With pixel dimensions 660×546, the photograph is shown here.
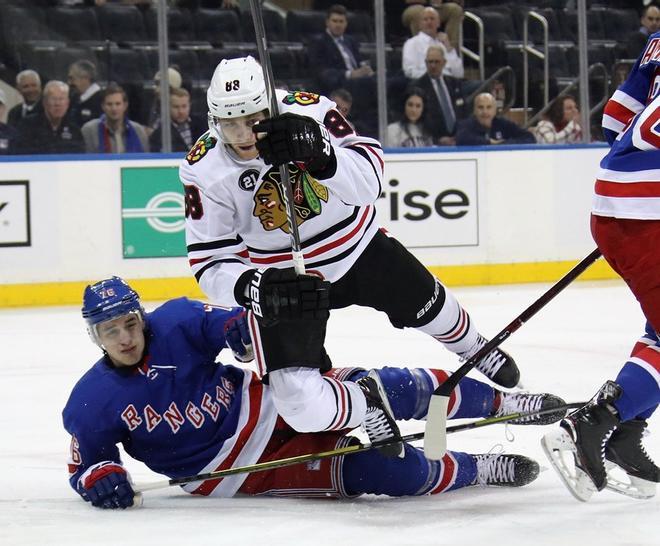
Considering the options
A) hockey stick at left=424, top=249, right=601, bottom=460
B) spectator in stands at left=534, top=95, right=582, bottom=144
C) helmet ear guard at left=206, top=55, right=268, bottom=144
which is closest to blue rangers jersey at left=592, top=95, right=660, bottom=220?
hockey stick at left=424, top=249, right=601, bottom=460

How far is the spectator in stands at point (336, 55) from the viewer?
22.7ft

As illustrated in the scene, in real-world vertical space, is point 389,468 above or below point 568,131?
below

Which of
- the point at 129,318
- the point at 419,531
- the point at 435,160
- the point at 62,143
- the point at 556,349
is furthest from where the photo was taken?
the point at 435,160

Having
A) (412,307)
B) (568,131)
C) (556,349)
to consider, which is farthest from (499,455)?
(568,131)

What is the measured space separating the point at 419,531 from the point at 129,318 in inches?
29.9

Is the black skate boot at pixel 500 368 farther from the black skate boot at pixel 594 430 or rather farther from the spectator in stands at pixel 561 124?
the spectator in stands at pixel 561 124

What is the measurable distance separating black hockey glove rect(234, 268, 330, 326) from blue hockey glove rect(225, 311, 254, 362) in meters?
0.07

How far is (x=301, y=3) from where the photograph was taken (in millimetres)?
6918

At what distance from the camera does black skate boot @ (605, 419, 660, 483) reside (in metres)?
2.61

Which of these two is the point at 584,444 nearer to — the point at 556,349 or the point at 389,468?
the point at 389,468

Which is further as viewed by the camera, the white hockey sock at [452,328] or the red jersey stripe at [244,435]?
the white hockey sock at [452,328]

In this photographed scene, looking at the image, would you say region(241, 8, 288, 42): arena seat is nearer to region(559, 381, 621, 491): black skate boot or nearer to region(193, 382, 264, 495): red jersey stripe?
region(193, 382, 264, 495): red jersey stripe

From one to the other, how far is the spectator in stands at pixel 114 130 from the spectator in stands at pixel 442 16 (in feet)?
5.35

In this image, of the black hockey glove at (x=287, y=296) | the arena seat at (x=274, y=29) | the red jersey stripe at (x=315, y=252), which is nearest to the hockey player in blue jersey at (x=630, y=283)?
the black hockey glove at (x=287, y=296)
